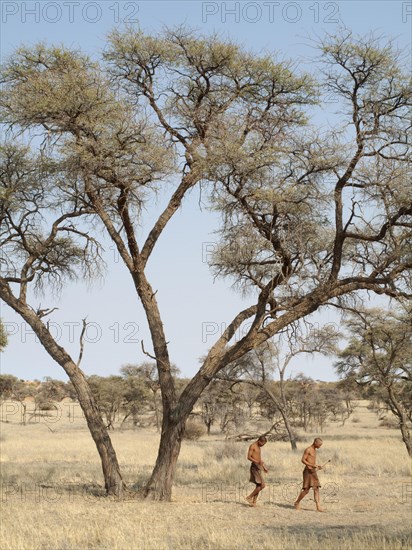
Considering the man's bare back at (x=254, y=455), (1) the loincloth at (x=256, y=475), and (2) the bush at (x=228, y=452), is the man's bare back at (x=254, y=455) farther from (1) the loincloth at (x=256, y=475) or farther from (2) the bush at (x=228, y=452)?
(2) the bush at (x=228, y=452)

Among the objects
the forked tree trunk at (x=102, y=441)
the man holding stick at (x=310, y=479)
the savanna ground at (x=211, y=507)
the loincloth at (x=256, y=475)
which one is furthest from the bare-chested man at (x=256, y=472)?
the forked tree trunk at (x=102, y=441)

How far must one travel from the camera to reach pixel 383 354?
37.2 metres

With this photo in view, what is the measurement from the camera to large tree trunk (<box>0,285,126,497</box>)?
15.7 meters

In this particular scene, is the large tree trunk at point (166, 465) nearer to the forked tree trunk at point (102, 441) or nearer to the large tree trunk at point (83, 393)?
the forked tree trunk at point (102, 441)

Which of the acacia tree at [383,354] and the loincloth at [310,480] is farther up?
the acacia tree at [383,354]

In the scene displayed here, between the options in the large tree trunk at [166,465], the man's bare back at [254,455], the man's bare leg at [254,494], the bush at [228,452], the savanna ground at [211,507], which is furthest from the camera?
the bush at [228,452]

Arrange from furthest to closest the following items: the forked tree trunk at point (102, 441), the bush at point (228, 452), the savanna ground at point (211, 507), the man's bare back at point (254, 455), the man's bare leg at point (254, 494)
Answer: the bush at point (228, 452) < the forked tree trunk at point (102, 441) < the man's bare back at point (254, 455) < the man's bare leg at point (254, 494) < the savanna ground at point (211, 507)

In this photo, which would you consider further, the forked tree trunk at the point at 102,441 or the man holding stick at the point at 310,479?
the forked tree trunk at the point at 102,441

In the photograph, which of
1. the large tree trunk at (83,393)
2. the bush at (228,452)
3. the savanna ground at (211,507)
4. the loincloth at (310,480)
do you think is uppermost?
the large tree trunk at (83,393)

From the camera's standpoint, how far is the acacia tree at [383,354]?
26547 millimetres

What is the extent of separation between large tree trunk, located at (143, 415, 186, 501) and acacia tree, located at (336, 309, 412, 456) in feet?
32.6

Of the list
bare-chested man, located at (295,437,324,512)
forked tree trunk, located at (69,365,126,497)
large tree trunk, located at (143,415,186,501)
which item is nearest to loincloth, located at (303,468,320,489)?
bare-chested man, located at (295,437,324,512)

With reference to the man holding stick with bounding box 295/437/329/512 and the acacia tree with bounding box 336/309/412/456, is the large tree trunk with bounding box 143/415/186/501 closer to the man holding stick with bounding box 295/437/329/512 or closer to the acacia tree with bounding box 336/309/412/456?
the man holding stick with bounding box 295/437/329/512

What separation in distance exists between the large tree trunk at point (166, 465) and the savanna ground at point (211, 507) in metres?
0.33
